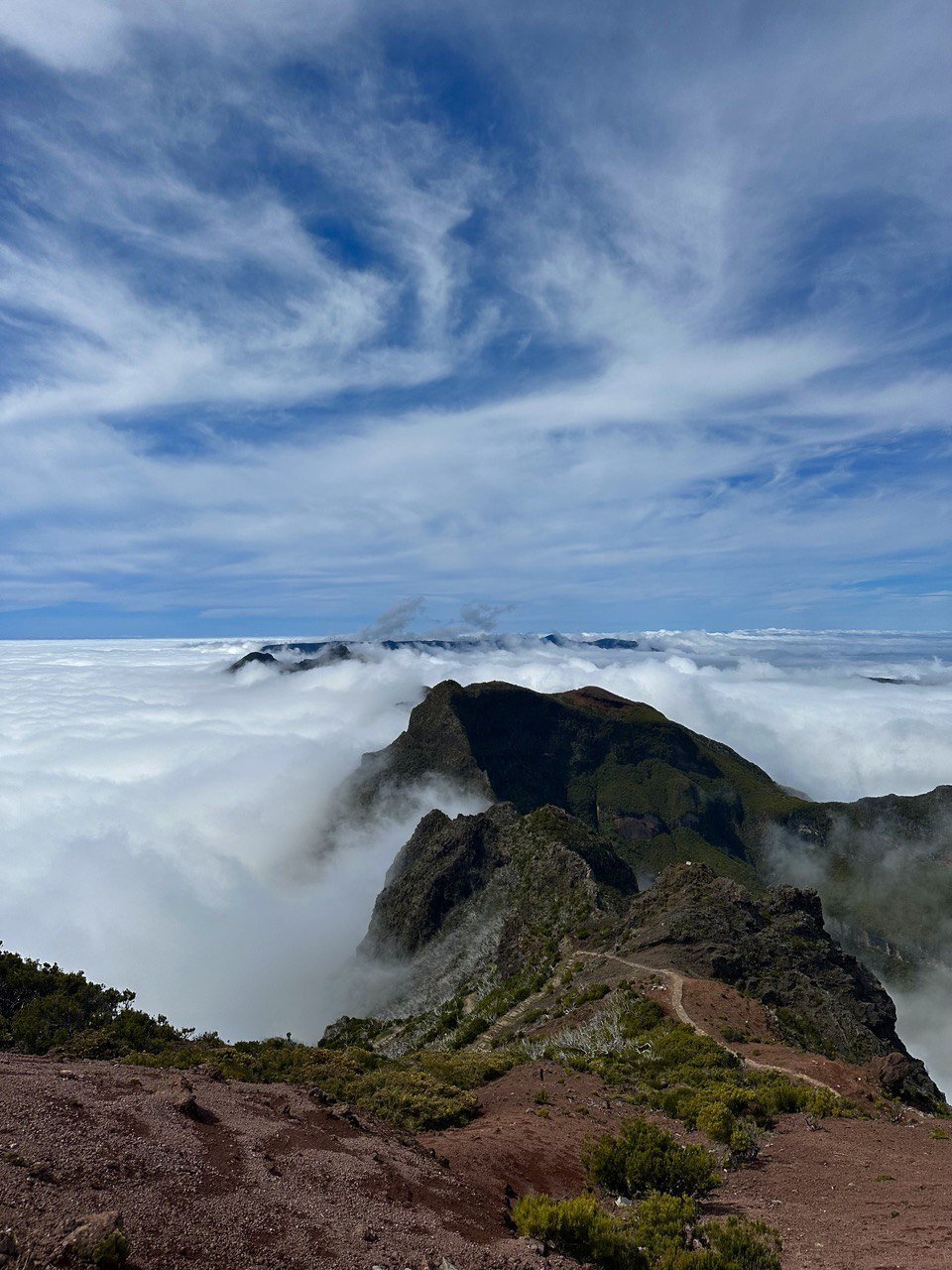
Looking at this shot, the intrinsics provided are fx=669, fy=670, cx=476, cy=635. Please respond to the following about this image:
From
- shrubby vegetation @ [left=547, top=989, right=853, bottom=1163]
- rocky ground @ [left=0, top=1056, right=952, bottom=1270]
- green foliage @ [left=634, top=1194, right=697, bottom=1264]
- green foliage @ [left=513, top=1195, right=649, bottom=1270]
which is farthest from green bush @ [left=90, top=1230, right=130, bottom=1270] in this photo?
shrubby vegetation @ [left=547, top=989, right=853, bottom=1163]

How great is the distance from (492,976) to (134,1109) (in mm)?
58000

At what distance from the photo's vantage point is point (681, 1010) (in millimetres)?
38844

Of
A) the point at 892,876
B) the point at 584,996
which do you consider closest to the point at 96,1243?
the point at 584,996

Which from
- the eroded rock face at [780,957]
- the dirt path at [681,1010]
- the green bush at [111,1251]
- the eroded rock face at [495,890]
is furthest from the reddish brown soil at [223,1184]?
the eroded rock face at [495,890]

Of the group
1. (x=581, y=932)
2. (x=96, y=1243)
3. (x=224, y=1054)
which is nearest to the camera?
(x=96, y=1243)

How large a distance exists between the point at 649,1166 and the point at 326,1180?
339 inches

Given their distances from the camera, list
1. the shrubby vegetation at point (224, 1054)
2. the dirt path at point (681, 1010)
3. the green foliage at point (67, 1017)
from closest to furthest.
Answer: the shrubby vegetation at point (224, 1054) < the dirt path at point (681, 1010) < the green foliage at point (67, 1017)

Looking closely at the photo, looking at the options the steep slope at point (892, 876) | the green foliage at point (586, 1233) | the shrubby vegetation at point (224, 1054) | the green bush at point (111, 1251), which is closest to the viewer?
the green bush at point (111, 1251)

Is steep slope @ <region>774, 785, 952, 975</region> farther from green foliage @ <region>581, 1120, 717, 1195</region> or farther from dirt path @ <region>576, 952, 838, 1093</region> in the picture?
green foliage @ <region>581, 1120, 717, 1195</region>

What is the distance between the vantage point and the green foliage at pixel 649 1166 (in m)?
17.4

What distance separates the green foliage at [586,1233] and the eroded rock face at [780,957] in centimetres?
2931

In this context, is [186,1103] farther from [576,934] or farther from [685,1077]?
[576,934]

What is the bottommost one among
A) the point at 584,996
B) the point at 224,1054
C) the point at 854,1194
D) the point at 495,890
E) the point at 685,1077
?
the point at 495,890

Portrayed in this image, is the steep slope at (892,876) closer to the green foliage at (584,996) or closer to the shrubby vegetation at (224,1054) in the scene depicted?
the green foliage at (584,996)
